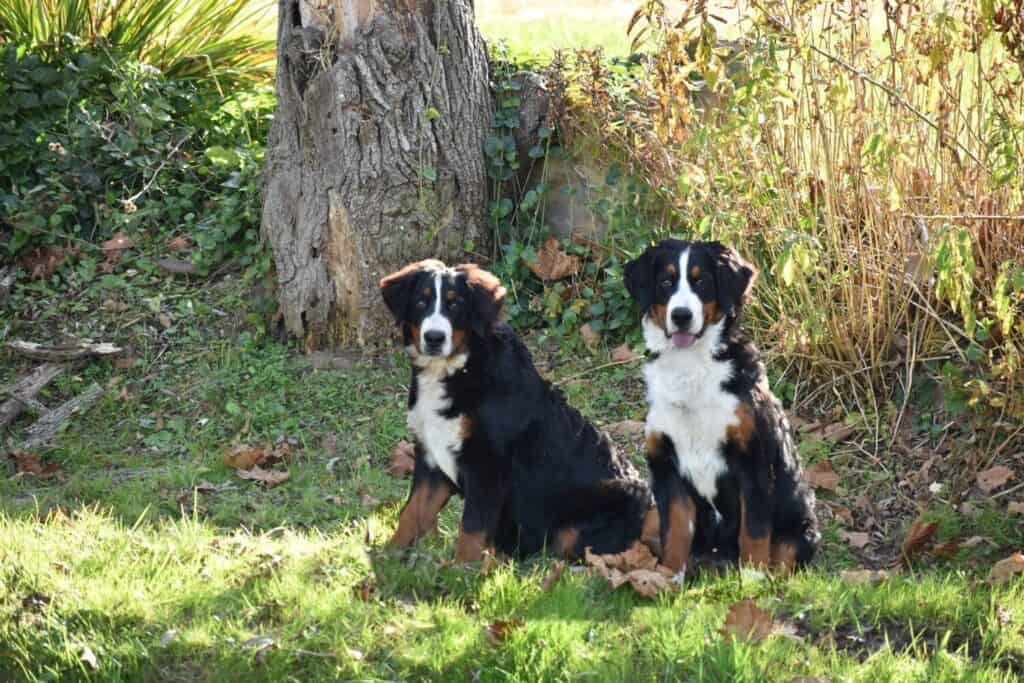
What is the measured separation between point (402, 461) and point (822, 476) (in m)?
2.31

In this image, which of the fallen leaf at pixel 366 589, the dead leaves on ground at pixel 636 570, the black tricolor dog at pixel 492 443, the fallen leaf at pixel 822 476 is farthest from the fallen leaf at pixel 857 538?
the fallen leaf at pixel 366 589

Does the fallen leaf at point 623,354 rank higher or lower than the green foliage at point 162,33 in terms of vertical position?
lower

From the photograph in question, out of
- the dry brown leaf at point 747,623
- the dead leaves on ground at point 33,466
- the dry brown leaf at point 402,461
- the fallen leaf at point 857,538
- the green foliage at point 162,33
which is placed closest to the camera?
the dry brown leaf at point 747,623

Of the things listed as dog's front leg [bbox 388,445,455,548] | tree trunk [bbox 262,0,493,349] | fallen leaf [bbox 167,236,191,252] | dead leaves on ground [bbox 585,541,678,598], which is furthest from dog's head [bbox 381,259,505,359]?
fallen leaf [bbox 167,236,191,252]

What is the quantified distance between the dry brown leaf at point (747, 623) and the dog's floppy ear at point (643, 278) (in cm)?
140

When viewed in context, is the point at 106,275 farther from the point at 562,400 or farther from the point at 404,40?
the point at 562,400

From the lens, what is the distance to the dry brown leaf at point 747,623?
4.71 meters

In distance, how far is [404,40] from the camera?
8125 mm

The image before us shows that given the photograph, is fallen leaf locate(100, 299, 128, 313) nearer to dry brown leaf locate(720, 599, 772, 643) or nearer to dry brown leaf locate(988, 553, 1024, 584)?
dry brown leaf locate(720, 599, 772, 643)

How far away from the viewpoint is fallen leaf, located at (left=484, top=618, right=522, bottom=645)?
4.79m

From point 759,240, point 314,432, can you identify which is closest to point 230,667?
point 314,432

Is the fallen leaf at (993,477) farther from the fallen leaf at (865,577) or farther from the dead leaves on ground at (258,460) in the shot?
the dead leaves on ground at (258,460)

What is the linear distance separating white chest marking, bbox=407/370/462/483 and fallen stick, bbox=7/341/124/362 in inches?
137

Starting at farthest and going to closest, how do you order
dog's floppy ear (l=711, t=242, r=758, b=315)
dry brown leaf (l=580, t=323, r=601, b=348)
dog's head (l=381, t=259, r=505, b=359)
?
dry brown leaf (l=580, t=323, r=601, b=348)
dog's head (l=381, t=259, r=505, b=359)
dog's floppy ear (l=711, t=242, r=758, b=315)
